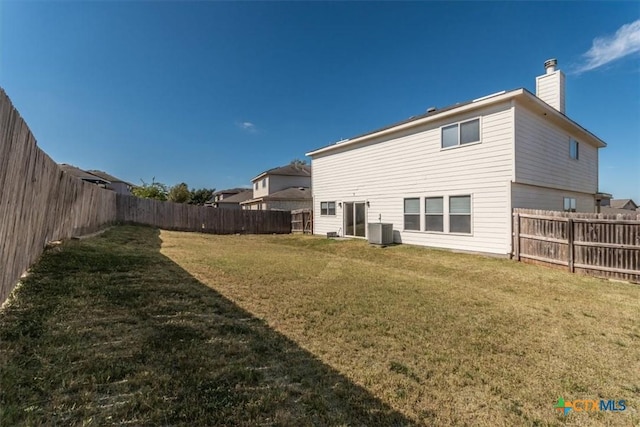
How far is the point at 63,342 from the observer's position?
2619mm

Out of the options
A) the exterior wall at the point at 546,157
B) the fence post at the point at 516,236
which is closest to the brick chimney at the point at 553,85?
the exterior wall at the point at 546,157

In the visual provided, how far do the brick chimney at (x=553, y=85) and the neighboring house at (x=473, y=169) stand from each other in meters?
0.04

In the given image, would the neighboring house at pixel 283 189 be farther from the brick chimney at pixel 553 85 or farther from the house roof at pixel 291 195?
the brick chimney at pixel 553 85

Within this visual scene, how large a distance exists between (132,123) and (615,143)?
29.3m

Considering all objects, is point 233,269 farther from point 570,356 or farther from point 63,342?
point 570,356

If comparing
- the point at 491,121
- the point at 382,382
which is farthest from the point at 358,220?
the point at 382,382

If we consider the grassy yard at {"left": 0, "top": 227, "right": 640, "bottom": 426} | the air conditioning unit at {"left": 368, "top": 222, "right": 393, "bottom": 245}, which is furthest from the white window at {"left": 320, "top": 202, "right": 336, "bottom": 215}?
the grassy yard at {"left": 0, "top": 227, "right": 640, "bottom": 426}

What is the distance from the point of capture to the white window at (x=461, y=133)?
1016 cm

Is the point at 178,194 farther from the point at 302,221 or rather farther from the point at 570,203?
the point at 570,203

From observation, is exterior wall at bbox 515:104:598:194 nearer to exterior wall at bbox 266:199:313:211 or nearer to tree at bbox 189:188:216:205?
exterior wall at bbox 266:199:313:211

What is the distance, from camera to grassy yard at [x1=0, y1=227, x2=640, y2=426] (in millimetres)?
2074

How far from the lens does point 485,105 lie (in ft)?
31.9

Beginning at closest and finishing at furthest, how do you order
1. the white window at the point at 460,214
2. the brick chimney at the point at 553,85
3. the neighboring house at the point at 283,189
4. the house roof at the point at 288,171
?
the white window at the point at 460,214
the brick chimney at the point at 553,85
the neighboring house at the point at 283,189
the house roof at the point at 288,171

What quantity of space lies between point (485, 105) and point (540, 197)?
4.08 metres
